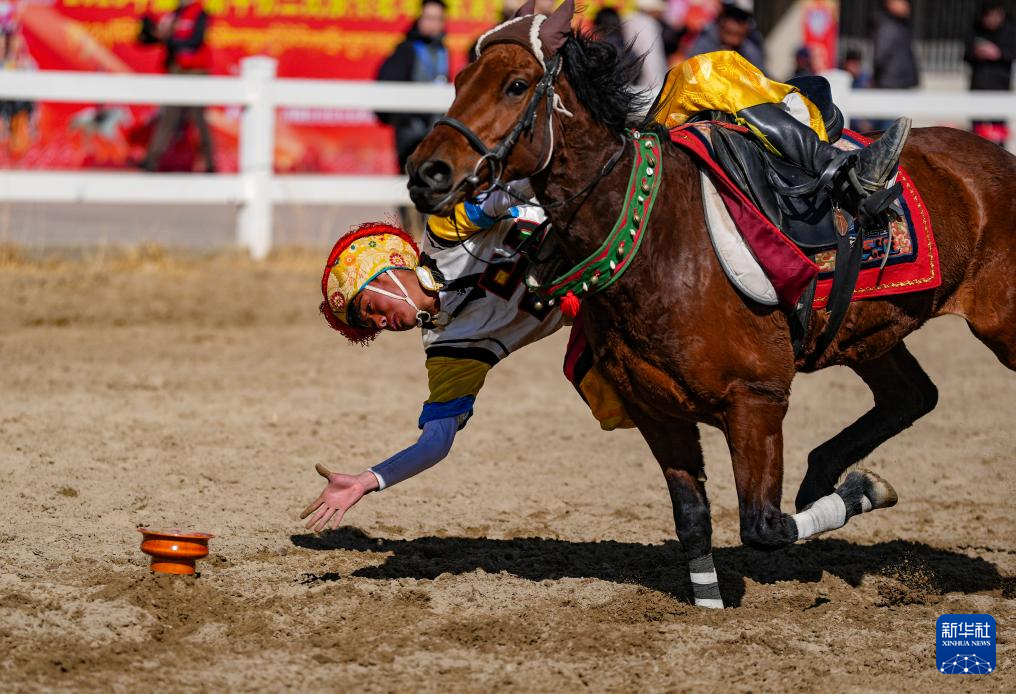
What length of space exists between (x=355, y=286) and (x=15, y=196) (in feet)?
24.1

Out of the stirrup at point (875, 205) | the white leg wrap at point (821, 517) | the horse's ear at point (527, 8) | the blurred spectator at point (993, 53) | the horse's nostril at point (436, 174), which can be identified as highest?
the blurred spectator at point (993, 53)

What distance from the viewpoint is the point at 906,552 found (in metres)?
5.55

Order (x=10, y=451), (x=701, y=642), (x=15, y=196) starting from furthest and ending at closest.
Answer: (x=15, y=196), (x=10, y=451), (x=701, y=642)

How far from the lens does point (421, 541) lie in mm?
5594

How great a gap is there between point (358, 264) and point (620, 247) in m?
0.97

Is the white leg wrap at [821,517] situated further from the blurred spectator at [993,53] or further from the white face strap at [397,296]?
the blurred spectator at [993,53]

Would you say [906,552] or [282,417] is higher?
[282,417]

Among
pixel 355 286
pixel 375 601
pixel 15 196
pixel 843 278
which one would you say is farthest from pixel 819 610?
pixel 15 196

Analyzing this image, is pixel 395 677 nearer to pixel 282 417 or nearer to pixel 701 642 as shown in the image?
pixel 701 642

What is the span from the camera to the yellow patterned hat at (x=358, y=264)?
4660 mm

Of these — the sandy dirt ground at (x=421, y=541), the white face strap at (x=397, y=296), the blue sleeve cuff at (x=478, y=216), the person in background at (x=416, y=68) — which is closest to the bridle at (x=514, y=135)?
the blue sleeve cuff at (x=478, y=216)

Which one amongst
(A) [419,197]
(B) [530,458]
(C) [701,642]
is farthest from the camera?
(B) [530,458]

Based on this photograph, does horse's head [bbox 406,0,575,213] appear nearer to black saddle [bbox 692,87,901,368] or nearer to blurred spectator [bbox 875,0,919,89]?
black saddle [bbox 692,87,901,368]

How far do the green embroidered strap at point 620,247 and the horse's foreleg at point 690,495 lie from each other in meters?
0.69
